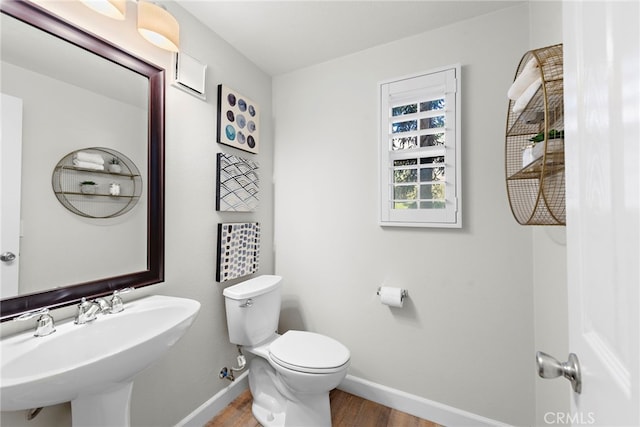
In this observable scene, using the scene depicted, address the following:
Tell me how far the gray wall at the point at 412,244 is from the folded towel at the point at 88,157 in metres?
1.19

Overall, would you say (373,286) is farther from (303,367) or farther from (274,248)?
(274,248)

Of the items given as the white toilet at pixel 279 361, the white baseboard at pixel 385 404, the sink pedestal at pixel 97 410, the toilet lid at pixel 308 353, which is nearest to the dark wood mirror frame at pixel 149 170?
the sink pedestal at pixel 97 410

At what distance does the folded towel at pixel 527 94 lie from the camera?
35.7 inches

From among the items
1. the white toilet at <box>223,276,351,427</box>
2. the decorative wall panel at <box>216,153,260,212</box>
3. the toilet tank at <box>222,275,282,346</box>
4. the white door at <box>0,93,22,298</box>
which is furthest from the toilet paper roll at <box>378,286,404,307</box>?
the white door at <box>0,93,22,298</box>

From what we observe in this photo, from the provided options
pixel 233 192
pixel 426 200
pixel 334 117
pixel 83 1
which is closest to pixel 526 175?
pixel 426 200

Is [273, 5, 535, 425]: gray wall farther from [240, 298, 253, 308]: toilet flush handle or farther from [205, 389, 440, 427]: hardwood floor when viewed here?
[240, 298, 253, 308]: toilet flush handle

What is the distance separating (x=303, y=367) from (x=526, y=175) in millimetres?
1308

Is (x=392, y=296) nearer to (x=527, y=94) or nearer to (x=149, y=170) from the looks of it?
(x=527, y=94)

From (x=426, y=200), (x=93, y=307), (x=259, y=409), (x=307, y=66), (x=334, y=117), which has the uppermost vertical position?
(x=307, y=66)

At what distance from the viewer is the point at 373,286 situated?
6.09 feet

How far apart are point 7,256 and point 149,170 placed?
611 mm

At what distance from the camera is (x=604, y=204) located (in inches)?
16.9

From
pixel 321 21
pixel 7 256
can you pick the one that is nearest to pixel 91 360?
pixel 7 256

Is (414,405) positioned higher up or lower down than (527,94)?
lower down
